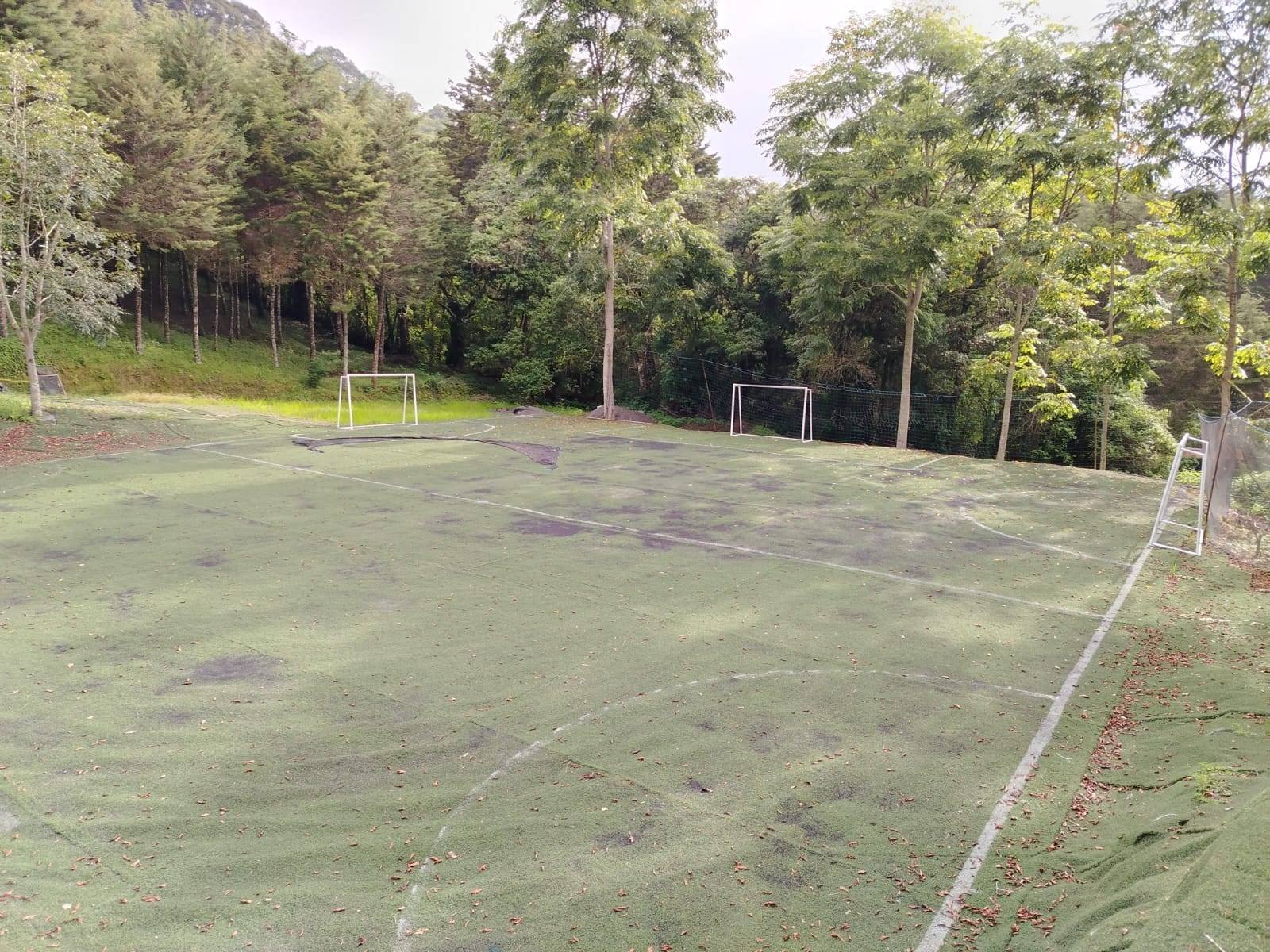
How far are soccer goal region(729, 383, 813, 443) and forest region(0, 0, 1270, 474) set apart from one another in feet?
2.28

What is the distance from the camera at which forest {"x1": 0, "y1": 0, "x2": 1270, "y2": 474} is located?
44.5 ft

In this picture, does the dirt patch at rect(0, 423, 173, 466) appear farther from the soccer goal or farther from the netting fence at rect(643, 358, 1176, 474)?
the netting fence at rect(643, 358, 1176, 474)

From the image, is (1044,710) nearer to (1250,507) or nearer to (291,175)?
(1250,507)

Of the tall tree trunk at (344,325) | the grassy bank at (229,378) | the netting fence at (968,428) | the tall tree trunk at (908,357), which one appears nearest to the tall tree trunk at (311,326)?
the grassy bank at (229,378)

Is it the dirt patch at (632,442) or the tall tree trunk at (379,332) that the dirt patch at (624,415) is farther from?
the tall tree trunk at (379,332)

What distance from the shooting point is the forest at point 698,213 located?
13.6 m

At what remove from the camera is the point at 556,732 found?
4203mm

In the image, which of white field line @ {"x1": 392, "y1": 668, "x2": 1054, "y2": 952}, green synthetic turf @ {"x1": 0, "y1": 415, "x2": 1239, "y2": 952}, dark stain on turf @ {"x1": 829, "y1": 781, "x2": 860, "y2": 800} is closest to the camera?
white field line @ {"x1": 392, "y1": 668, "x2": 1054, "y2": 952}

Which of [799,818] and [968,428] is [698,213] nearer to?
[968,428]

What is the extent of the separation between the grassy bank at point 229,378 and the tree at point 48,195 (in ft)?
16.7

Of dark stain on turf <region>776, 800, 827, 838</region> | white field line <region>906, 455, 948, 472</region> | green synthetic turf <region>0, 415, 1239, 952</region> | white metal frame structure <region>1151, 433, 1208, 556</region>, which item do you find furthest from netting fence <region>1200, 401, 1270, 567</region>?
dark stain on turf <region>776, 800, 827, 838</region>

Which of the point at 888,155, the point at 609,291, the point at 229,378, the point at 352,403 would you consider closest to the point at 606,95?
the point at 609,291

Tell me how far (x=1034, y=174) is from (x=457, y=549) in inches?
539

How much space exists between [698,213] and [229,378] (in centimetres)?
1664
